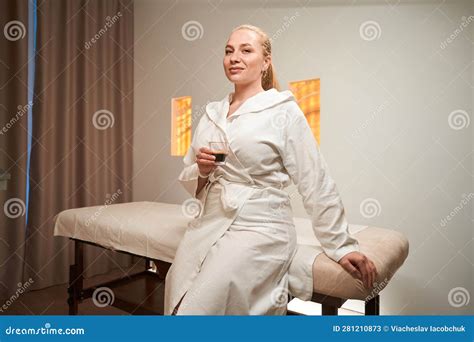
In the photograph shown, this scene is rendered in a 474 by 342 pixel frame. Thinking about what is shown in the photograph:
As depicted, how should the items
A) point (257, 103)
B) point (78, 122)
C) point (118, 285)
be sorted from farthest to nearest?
point (78, 122) → point (118, 285) → point (257, 103)

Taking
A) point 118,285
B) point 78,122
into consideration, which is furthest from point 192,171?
point 78,122

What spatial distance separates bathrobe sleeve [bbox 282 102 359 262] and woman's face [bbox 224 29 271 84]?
231mm

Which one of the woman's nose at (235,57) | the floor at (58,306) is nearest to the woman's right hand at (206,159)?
the woman's nose at (235,57)

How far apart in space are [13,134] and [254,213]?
7.64 feet

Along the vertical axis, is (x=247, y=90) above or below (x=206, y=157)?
above

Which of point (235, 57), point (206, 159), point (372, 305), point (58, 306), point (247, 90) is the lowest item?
point (58, 306)

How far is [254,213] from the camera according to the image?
126 centimetres

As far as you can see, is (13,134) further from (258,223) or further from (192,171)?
(258,223)

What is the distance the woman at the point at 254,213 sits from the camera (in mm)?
1159

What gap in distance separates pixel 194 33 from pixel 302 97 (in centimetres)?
119

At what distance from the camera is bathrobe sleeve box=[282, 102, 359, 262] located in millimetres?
1204

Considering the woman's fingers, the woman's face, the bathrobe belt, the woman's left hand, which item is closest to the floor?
the woman's left hand

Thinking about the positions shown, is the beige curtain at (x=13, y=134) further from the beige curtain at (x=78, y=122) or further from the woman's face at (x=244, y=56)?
the woman's face at (x=244, y=56)

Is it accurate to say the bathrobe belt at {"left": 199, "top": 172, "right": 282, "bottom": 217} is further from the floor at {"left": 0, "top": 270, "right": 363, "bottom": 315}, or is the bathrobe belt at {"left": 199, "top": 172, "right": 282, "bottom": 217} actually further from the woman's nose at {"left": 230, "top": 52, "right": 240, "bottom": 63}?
the floor at {"left": 0, "top": 270, "right": 363, "bottom": 315}
